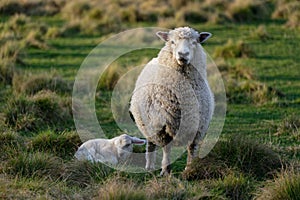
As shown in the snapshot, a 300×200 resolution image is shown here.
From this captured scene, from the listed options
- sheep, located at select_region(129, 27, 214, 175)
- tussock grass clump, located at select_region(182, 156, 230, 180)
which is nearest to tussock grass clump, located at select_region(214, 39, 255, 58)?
sheep, located at select_region(129, 27, 214, 175)

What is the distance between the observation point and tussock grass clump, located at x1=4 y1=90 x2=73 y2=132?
9195mm

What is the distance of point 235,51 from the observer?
15.5m

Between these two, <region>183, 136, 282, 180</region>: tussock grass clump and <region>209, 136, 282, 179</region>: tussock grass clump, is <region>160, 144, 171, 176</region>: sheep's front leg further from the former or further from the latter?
<region>209, 136, 282, 179</region>: tussock grass clump

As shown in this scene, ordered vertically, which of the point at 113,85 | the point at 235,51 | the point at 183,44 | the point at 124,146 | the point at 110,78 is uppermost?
the point at 183,44

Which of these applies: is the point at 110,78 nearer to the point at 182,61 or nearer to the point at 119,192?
the point at 182,61

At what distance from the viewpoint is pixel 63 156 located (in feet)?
Answer: 25.5

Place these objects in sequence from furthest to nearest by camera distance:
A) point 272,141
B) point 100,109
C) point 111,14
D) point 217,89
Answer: point 111,14 → point 217,89 → point 100,109 → point 272,141

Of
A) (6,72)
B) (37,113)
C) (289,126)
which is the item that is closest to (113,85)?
(6,72)

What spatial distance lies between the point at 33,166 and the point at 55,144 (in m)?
1.27

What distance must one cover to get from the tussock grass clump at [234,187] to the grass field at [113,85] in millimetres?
10

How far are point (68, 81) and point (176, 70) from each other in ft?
18.5

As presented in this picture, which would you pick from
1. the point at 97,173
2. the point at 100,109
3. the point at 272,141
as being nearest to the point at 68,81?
the point at 100,109

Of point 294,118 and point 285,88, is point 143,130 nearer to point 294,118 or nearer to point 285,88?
point 294,118

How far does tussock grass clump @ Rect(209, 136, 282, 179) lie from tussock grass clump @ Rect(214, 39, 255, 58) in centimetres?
822
